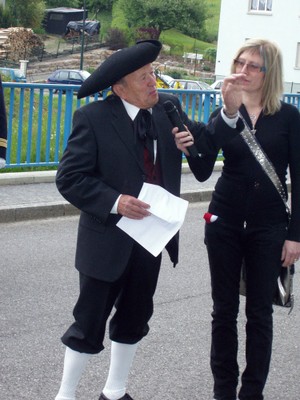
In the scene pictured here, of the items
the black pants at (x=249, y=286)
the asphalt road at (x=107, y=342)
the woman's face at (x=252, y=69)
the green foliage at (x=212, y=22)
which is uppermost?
the woman's face at (x=252, y=69)

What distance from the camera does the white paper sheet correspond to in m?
4.14

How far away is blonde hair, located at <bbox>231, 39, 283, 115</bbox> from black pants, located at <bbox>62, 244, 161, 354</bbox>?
94 centimetres

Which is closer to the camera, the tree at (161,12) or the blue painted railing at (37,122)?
the blue painted railing at (37,122)

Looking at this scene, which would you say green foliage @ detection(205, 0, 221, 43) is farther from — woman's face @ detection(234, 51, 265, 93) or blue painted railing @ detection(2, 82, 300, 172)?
woman's face @ detection(234, 51, 265, 93)

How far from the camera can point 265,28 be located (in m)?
64.2

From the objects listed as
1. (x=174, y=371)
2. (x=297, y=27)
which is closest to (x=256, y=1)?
(x=297, y=27)

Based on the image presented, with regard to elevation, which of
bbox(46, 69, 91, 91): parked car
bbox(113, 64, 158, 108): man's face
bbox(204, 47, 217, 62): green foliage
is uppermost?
bbox(113, 64, 158, 108): man's face

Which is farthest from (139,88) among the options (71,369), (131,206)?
(71,369)

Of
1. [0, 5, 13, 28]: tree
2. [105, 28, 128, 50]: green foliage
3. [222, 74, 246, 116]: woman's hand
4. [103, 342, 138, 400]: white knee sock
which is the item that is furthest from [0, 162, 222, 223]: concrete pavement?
[105, 28, 128, 50]: green foliage

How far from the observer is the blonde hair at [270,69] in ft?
14.6

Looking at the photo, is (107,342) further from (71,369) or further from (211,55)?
(211,55)

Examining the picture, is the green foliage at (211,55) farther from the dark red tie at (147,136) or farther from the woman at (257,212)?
the dark red tie at (147,136)

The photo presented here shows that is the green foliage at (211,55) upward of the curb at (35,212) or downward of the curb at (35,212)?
downward

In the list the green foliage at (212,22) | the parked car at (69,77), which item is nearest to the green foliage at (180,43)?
the green foliage at (212,22)
